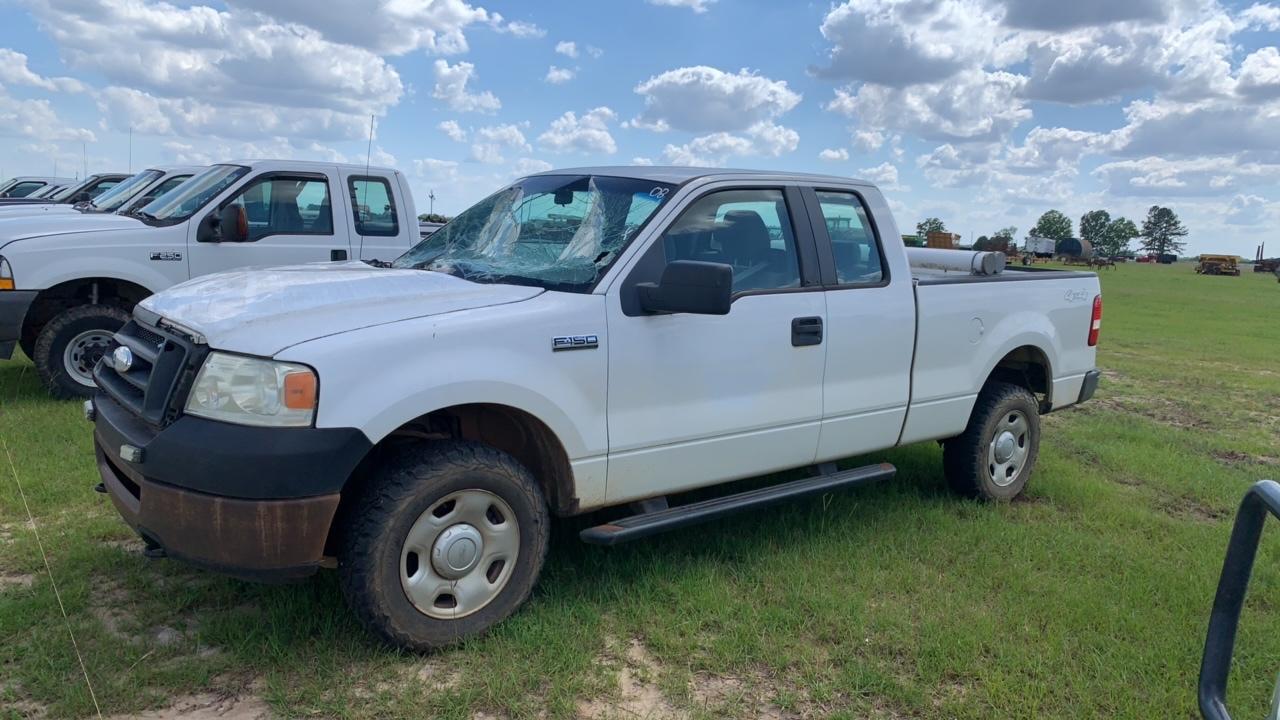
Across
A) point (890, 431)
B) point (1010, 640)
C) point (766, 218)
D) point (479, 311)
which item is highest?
point (766, 218)

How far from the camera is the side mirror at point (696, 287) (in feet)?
12.5

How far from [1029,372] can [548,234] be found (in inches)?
138

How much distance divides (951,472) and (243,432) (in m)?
4.22

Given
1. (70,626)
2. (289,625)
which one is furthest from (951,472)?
(70,626)

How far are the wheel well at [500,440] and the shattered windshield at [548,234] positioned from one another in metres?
0.60

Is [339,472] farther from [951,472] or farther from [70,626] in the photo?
[951,472]

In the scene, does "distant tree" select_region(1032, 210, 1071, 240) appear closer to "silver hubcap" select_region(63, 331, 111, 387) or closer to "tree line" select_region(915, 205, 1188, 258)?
"tree line" select_region(915, 205, 1188, 258)

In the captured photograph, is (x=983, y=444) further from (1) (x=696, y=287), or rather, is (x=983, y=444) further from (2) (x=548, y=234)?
(2) (x=548, y=234)

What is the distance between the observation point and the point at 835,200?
5195mm

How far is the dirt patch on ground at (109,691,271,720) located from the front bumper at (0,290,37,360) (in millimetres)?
5271

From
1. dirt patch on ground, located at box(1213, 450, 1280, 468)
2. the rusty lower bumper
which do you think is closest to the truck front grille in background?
the rusty lower bumper

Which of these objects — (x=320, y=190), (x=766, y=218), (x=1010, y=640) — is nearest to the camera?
(x=1010, y=640)

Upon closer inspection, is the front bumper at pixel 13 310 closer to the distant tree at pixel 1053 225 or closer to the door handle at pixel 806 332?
the door handle at pixel 806 332

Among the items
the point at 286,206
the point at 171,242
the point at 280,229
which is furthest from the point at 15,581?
the point at 286,206
